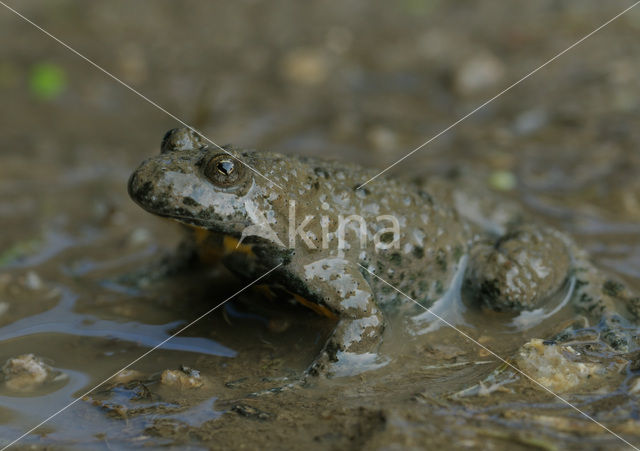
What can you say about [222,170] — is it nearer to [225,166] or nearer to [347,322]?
[225,166]

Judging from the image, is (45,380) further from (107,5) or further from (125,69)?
(107,5)

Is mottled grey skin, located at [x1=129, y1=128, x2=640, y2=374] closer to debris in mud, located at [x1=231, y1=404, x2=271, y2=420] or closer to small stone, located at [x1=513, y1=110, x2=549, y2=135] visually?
debris in mud, located at [x1=231, y1=404, x2=271, y2=420]

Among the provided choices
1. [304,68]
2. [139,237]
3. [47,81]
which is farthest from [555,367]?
[47,81]

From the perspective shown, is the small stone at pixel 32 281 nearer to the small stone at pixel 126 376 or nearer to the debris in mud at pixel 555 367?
the small stone at pixel 126 376

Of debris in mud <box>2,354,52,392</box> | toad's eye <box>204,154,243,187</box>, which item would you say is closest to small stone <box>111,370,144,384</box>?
debris in mud <box>2,354,52,392</box>

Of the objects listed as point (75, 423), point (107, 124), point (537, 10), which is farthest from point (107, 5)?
point (75, 423)

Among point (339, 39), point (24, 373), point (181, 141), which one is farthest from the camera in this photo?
point (339, 39)

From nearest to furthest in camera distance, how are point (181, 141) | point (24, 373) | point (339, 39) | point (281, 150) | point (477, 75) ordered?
point (24, 373) → point (181, 141) → point (281, 150) → point (477, 75) → point (339, 39)
